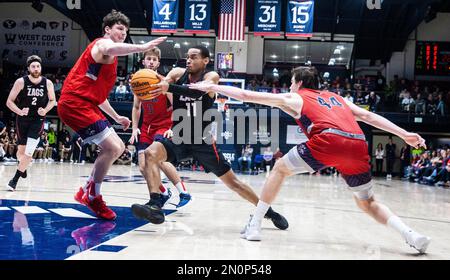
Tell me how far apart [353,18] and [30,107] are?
18934mm

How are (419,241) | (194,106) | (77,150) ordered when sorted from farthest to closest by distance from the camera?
(77,150), (194,106), (419,241)

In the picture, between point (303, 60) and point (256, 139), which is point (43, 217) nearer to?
point (256, 139)

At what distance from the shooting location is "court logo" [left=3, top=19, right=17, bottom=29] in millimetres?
26594

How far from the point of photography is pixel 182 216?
5410mm

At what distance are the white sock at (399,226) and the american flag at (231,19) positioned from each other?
50.4ft

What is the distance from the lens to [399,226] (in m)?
3.82

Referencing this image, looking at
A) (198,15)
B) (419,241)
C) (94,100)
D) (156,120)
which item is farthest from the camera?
(198,15)

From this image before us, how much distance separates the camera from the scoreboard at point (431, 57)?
23.7 m

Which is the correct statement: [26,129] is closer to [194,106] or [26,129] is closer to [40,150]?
[194,106]

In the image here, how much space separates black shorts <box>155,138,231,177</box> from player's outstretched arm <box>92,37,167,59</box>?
1093mm

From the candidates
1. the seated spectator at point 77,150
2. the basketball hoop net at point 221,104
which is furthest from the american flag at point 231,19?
the seated spectator at point 77,150

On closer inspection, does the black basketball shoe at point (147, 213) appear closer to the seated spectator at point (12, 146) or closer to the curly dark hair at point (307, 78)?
the curly dark hair at point (307, 78)

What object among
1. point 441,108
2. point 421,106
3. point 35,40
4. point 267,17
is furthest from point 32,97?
point 35,40
